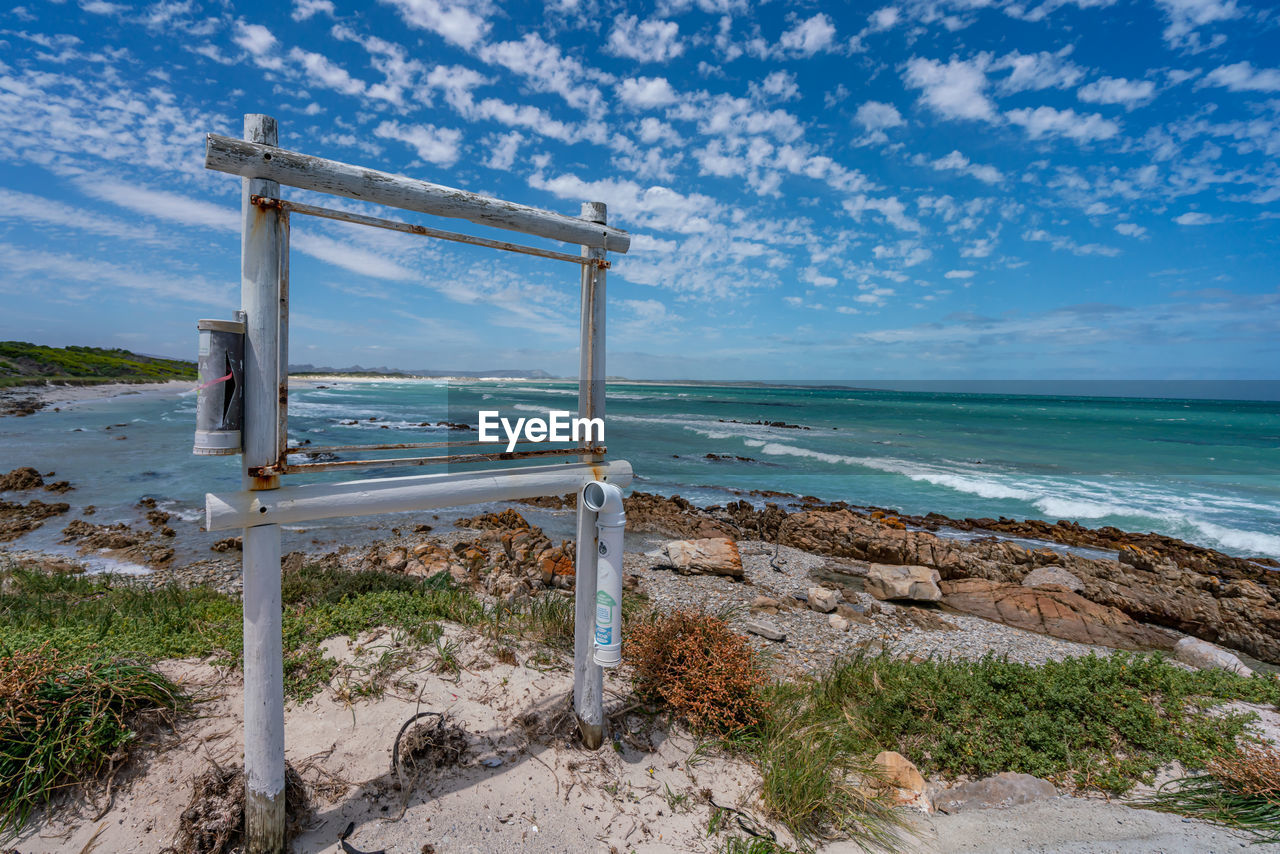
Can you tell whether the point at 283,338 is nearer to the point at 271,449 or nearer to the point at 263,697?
the point at 271,449

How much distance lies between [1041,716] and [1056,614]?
5.48 metres

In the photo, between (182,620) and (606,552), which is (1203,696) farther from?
(182,620)

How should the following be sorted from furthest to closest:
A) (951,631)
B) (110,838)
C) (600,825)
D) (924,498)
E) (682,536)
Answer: (924,498) → (682,536) → (951,631) → (600,825) → (110,838)

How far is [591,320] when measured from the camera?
3941 mm

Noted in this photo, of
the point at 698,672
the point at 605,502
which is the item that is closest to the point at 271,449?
the point at 605,502

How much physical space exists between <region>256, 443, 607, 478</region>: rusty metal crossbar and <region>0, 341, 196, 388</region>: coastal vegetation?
5383 cm

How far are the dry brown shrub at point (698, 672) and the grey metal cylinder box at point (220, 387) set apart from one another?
10.3ft

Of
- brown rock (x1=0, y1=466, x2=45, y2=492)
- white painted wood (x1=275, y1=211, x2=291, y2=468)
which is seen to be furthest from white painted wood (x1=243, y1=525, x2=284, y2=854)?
brown rock (x1=0, y1=466, x2=45, y2=492)

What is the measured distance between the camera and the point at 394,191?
3.05 metres

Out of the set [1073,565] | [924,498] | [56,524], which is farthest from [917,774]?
[924,498]

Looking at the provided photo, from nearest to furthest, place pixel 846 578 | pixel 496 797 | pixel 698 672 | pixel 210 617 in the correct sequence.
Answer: pixel 496 797
pixel 698 672
pixel 210 617
pixel 846 578

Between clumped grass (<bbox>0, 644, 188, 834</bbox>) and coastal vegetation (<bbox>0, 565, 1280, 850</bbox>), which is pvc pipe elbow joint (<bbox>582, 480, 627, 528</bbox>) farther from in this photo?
clumped grass (<bbox>0, 644, 188, 834</bbox>)

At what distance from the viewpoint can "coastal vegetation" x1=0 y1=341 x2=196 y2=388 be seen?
45.2m

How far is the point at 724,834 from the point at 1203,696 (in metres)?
4.25
